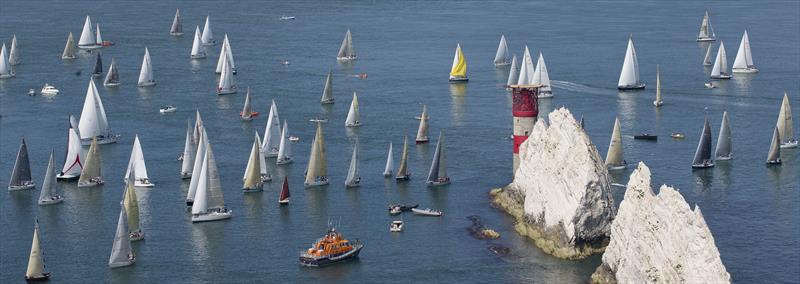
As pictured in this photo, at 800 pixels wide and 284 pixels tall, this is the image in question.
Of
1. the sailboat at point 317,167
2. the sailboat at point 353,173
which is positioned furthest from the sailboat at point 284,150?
the sailboat at point 353,173

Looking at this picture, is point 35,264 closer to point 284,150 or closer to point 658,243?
point 284,150

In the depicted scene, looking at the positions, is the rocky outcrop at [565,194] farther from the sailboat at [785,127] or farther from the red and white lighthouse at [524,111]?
the sailboat at [785,127]

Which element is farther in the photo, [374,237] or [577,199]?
[374,237]

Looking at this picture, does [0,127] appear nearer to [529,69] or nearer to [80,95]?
[80,95]

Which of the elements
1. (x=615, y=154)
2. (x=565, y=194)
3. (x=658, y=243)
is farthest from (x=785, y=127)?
(x=658, y=243)

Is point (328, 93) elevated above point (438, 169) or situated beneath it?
elevated above

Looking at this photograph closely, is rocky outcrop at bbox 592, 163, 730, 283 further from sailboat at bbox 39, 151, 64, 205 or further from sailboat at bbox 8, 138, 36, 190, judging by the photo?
sailboat at bbox 8, 138, 36, 190

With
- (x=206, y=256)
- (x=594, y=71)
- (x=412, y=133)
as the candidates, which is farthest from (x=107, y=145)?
(x=594, y=71)
